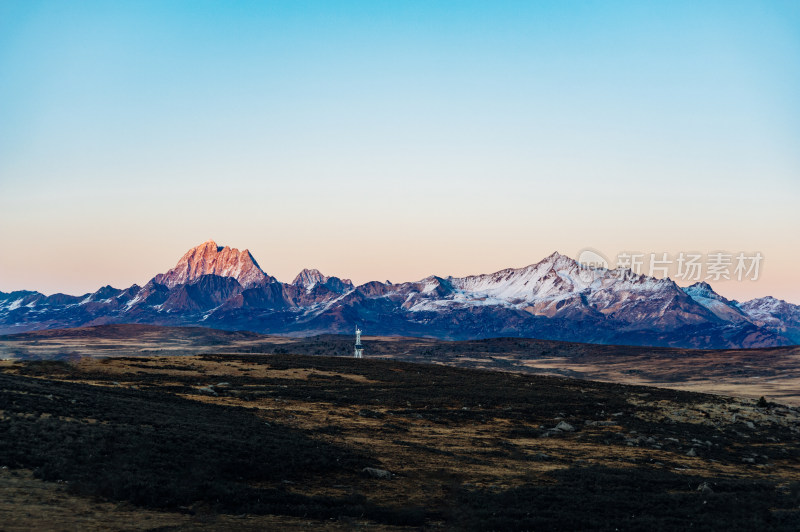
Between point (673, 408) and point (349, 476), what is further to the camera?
point (673, 408)

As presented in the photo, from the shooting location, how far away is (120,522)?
2483cm

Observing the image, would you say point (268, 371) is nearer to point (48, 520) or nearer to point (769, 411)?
point (769, 411)

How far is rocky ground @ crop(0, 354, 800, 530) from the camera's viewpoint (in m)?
28.3

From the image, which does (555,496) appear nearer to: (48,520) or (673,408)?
(48,520)

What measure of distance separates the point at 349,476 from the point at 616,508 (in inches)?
560

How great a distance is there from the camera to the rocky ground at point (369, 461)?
92.9 feet

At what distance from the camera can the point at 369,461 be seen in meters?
40.1

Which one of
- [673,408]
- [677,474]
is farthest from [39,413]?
[673,408]

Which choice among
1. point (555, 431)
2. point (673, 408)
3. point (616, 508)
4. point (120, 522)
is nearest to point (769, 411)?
point (673, 408)

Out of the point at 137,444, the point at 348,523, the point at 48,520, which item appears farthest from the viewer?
the point at 137,444

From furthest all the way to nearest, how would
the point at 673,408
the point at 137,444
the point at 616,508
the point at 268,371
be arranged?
the point at 268,371 < the point at 673,408 < the point at 137,444 < the point at 616,508

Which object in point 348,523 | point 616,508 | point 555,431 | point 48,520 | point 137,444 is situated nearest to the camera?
point 48,520

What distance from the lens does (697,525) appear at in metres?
29.1

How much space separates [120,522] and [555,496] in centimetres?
2060
